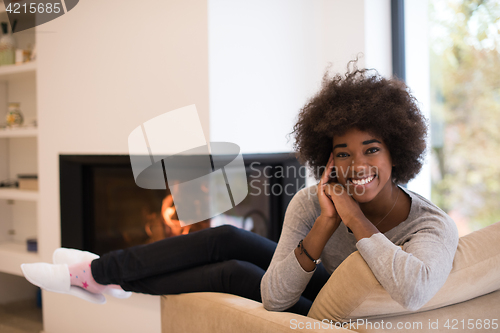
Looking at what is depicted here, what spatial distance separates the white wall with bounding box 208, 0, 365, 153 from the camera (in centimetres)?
207

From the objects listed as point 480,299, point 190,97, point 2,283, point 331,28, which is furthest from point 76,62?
point 480,299

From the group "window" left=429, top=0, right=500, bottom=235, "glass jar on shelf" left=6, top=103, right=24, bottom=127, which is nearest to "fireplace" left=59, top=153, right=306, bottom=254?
"glass jar on shelf" left=6, top=103, right=24, bottom=127

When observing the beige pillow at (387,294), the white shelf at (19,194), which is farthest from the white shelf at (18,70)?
the beige pillow at (387,294)

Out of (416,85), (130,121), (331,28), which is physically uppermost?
(331,28)

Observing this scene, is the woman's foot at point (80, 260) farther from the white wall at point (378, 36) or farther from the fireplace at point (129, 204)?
the white wall at point (378, 36)

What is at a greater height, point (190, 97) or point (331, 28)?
point (331, 28)

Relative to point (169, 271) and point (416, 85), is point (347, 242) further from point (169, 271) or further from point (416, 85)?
point (416, 85)

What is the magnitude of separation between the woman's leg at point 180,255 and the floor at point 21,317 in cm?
141

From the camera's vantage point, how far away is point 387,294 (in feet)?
3.01

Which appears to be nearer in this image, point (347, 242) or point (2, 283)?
point (347, 242)

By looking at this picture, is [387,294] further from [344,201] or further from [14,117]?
[14,117]

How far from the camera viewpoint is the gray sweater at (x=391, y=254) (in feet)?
2.96

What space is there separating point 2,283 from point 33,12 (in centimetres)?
188

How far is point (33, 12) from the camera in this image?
2.57m
